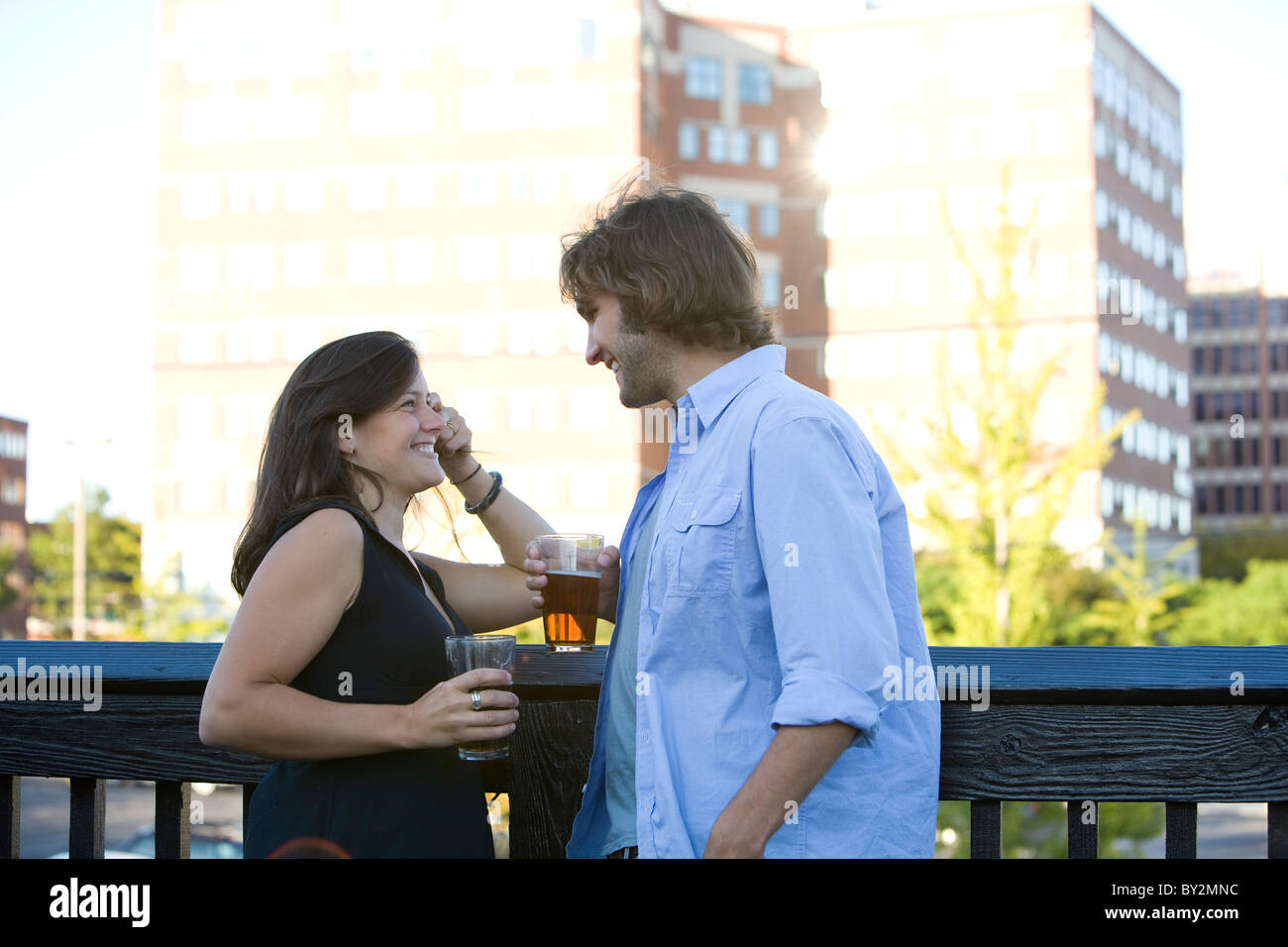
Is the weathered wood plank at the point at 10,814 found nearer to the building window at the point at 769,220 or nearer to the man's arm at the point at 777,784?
the man's arm at the point at 777,784

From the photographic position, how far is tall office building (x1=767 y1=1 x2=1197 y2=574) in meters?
52.9

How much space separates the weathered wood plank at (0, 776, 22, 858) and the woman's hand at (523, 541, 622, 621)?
101 centimetres

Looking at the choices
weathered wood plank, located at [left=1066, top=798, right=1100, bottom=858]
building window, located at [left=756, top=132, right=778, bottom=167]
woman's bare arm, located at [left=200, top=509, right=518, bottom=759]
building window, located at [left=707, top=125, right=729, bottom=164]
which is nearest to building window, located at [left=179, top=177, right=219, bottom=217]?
building window, located at [left=707, top=125, right=729, bottom=164]

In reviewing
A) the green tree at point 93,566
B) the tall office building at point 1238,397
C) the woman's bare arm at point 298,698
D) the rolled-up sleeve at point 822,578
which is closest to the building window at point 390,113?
the green tree at point 93,566

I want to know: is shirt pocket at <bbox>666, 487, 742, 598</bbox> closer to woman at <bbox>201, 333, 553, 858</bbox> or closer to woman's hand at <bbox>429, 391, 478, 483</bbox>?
woman at <bbox>201, 333, 553, 858</bbox>

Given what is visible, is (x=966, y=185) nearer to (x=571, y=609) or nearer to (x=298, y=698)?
(x=571, y=609)

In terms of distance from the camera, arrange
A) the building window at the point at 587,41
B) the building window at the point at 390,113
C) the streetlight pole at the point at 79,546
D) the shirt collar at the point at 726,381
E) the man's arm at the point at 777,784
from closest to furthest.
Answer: the man's arm at the point at 777,784
the shirt collar at the point at 726,381
the streetlight pole at the point at 79,546
the building window at the point at 587,41
the building window at the point at 390,113

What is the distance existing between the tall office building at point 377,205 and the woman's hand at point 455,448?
47265mm

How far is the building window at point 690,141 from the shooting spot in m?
57.8

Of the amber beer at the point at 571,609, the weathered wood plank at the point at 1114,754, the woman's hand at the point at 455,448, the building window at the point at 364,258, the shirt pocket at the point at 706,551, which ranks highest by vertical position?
the building window at the point at 364,258

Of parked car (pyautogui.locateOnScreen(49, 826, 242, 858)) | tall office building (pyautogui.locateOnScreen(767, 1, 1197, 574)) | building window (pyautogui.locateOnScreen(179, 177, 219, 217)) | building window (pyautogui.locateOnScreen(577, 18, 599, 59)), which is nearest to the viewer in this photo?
parked car (pyautogui.locateOnScreen(49, 826, 242, 858))

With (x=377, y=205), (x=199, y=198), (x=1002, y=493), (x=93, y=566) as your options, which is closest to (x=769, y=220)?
(x=377, y=205)
